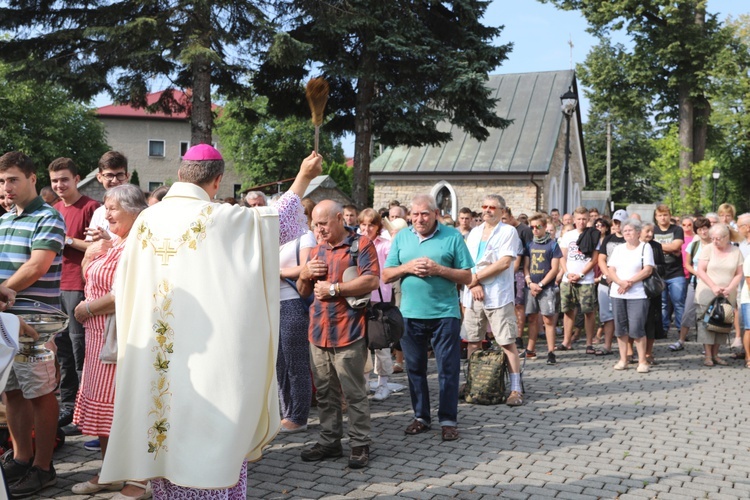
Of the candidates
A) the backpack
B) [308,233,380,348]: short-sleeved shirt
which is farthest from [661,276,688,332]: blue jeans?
[308,233,380,348]: short-sleeved shirt

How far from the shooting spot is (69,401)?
666 centimetres

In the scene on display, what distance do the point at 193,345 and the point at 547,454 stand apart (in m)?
3.43

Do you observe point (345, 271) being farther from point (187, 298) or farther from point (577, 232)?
point (577, 232)

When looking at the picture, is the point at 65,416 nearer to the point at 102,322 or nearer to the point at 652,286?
the point at 102,322

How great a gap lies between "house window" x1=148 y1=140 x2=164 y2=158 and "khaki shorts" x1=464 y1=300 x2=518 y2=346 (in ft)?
196

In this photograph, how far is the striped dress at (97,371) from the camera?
4590 millimetres

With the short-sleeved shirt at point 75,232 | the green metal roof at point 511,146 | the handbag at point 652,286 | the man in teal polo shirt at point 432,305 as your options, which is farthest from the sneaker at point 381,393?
the green metal roof at point 511,146

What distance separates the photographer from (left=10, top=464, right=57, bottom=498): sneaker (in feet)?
15.5

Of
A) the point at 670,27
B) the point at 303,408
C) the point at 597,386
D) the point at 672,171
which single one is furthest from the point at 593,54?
the point at 303,408

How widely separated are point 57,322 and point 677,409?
6070mm

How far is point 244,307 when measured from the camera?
361 cm

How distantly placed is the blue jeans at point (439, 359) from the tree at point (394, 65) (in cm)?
1352

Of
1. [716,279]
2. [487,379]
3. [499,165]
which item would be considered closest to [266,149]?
[499,165]

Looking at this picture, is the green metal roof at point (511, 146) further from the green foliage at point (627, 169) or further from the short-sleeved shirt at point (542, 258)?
the green foliage at point (627, 169)
